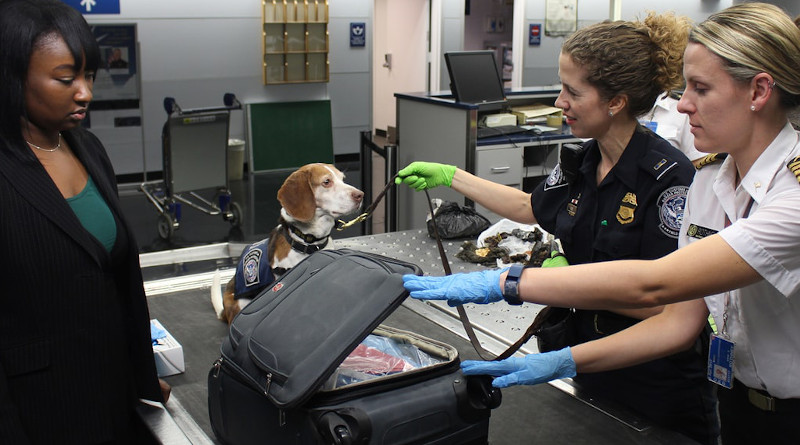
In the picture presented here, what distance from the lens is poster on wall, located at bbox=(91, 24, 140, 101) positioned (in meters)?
7.63

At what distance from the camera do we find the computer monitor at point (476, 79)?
5184 mm

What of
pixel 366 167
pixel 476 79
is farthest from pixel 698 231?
pixel 366 167

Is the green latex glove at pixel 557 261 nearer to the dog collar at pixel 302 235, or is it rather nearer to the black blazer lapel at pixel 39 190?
the dog collar at pixel 302 235

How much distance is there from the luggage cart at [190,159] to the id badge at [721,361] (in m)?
5.19

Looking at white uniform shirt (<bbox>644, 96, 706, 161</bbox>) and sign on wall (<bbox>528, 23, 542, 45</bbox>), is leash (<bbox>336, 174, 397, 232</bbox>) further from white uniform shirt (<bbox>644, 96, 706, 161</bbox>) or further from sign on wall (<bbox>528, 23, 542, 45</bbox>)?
sign on wall (<bbox>528, 23, 542, 45</bbox>)

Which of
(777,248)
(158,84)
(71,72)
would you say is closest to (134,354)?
(71,72)

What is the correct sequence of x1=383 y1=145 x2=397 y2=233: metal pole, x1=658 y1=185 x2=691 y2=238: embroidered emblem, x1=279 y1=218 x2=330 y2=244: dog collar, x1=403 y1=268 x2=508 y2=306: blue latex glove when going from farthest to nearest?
x1=383 y1=145 x2=397 y2=233: metal pole → x1=279 y1=218 x2=330 y2=244: dog collar → x1=658 y1=185 x2=691 y2=238: embroidered emblem → x1=403 y1=268 x2=508 y2=306: blue latex glove

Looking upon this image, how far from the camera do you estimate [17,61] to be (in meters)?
1.43

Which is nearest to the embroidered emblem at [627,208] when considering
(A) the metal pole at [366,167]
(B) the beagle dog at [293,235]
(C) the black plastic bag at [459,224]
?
(B) the beagle dog at [293,235]

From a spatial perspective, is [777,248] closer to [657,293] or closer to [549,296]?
[657,293]

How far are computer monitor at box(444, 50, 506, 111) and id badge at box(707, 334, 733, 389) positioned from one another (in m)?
3.76

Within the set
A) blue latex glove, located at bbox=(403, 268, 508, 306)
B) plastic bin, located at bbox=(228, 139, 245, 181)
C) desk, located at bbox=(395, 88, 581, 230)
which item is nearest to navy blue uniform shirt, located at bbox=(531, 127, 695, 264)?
blue latex glove, located at bbox=(403, 268, 508, 306)

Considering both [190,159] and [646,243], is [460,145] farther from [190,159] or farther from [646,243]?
[646,243]

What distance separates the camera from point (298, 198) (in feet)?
7.75
